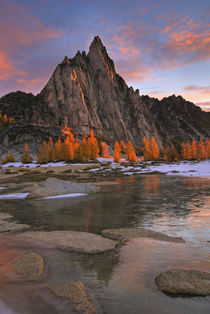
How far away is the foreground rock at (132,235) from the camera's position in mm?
8359

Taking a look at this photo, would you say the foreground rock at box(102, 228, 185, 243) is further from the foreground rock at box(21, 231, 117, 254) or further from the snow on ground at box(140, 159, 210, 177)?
the snow on ground at box(140, 159, 210, 177)

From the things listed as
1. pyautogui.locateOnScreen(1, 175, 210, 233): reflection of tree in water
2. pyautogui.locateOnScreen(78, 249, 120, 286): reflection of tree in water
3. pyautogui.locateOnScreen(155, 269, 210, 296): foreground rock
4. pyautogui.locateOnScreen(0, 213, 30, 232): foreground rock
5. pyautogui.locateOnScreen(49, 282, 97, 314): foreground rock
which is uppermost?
pyautogui.locateOnScreen(49, 282, 97, 314): foreground rock

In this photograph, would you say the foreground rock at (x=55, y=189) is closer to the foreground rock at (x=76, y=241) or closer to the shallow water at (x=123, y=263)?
the shallow water at (x=123, y=263)

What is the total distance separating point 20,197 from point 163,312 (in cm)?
1609

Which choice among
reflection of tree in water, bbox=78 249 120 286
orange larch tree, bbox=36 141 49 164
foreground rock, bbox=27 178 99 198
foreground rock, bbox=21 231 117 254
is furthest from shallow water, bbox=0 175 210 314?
orange larch tree, bbox=36 141 49 164

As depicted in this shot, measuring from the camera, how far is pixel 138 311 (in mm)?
4254

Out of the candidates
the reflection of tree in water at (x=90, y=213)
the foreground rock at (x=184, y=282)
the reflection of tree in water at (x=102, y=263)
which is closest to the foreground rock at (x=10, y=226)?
the reflection of tree in water at (x=90, y=213)

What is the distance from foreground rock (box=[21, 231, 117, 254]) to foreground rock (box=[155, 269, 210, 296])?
94.0 inches

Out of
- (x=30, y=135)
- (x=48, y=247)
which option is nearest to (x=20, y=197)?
(x=48, y=247)

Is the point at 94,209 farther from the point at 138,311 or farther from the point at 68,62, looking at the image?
the point at 68,62

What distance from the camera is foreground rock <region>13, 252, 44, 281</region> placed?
565cm

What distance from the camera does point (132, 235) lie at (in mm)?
8703

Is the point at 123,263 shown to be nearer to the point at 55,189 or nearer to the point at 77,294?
the point at 77,294

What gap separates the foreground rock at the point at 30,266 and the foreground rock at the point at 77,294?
802 mm
